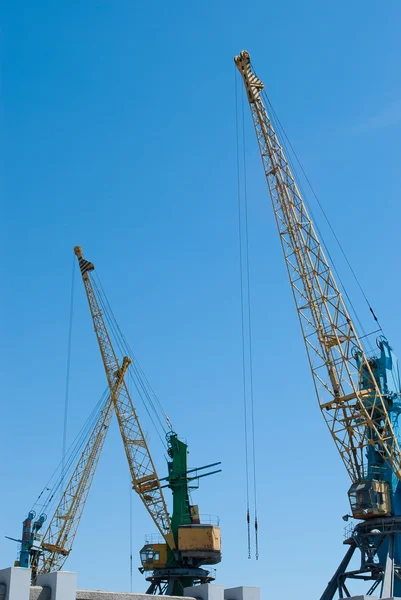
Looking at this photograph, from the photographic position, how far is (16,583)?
24547mm

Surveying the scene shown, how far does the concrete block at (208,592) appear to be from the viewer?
2884 centimetres

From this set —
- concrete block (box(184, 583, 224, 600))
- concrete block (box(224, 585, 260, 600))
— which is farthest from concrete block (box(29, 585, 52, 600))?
concrete block (box(224, 585, 260, 600))

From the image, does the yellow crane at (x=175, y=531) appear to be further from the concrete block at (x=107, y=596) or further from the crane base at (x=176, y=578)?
the concrete block at (x=107, y=596)

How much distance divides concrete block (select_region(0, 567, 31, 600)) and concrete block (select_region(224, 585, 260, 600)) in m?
8.40

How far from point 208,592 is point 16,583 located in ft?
24.3

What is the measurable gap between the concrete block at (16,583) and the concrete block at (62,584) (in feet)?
3.46

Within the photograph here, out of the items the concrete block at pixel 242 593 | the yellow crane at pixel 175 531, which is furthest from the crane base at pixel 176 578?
the concrete block at pixel 242 593

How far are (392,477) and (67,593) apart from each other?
40.6 meters

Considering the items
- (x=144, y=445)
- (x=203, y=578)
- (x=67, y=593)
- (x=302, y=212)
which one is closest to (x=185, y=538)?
(x=203, y=578)

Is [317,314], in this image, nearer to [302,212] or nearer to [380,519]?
[302,212]

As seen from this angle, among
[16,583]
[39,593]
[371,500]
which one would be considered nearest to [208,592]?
[39,593]

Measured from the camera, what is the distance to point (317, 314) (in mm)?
64625

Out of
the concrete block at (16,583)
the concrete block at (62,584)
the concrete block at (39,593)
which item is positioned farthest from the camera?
the concrete block at (62,584)

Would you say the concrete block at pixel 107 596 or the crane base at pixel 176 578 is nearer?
the concrete block at pixel 107 596
